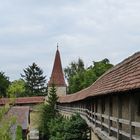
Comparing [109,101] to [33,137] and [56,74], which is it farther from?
[56,74]

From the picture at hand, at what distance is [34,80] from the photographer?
378 ft

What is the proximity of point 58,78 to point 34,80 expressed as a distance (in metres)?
28.6

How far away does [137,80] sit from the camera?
10.8 meters

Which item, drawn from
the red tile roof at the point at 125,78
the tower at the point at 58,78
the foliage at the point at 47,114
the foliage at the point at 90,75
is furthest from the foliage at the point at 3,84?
the red tile roof at the point at 125,78

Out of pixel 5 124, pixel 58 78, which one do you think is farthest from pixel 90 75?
pixel 5 124

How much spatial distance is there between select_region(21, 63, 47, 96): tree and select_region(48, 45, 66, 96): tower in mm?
24112

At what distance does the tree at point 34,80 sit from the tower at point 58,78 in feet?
79.1

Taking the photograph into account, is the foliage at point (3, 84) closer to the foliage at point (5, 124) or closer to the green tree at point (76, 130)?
the green tree at point (76, 130)

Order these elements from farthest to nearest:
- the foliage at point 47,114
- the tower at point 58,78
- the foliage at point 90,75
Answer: the tower at point 58,78 → the foliage at point 90,75 → the foliage at point 47,114

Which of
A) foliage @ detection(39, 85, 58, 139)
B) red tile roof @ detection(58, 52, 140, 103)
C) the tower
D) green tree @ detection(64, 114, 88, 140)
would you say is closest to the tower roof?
the tower

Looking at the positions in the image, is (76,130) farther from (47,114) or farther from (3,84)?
(3,84)

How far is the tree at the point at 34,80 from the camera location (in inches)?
4488

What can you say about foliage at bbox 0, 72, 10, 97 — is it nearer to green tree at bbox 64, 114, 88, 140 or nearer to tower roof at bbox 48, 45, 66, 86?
tower roof at bbox 48, 45, 66, 86

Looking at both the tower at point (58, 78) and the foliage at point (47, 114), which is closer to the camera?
the foliage at point (47, 114)
